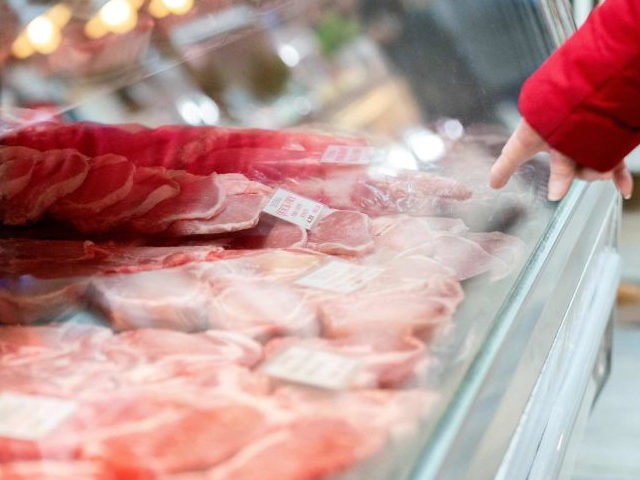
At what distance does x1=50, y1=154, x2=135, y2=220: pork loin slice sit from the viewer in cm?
129

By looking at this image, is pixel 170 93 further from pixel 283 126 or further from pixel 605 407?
pixel 605 407

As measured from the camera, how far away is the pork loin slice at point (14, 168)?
1315mm

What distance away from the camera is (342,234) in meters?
1.22

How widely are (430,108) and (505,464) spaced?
3.02ft

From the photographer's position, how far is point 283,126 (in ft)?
5.33

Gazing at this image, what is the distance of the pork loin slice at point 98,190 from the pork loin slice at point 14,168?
73mm

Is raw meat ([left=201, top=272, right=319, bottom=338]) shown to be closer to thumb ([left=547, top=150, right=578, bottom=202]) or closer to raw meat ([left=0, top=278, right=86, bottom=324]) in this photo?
raw meat ([left=0, top=278, right=86, bottom=324])

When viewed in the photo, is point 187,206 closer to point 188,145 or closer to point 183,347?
point 188,145

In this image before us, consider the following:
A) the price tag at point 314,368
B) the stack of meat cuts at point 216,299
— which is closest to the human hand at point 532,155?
the stack of meat cuts at point 216,299

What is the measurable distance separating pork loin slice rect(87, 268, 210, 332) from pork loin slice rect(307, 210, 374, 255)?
0.70 feet

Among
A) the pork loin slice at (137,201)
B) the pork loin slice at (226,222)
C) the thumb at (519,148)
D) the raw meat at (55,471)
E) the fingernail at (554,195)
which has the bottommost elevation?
the fingernail at (554,195)

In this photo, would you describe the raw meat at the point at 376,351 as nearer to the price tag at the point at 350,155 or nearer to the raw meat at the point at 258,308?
the raw meat at the point at 258,308

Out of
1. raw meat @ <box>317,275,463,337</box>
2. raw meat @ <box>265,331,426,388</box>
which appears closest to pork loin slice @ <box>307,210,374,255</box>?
raw meat @ <box>317,275,463,337</box>

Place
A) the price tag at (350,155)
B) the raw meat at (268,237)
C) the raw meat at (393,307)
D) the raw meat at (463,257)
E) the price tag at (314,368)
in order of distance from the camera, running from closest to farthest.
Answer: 1. the price tag at (314,368)
2. the raw meat at (393,307)
3. the raw meat at (463,257)
4. the raw meat at (268,237)
5. the price tag at (350,155)
